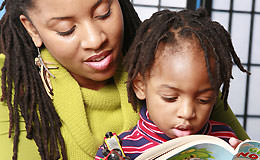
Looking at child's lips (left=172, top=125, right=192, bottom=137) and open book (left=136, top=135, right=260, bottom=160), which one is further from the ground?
open book (left=136, top=135, right=260, bottom=160)

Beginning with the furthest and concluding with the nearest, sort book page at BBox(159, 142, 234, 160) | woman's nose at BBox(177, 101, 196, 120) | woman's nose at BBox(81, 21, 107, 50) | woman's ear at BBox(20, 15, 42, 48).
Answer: woman's ear at BBox(20, 15, 42, 48) < woman's nose at BBox(81, 21, 107, 50) < woman's nose at BBox(177, 101, 196, 120) < book page at BBox(159, 142, 234, 160)

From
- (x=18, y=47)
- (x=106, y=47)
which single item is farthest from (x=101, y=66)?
(x=18, y=47)

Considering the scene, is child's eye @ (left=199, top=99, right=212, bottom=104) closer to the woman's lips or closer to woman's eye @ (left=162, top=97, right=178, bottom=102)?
woman's eye @ (left=162, top=97, right=178, bottom=102)

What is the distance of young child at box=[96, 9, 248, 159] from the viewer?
953 millimetres

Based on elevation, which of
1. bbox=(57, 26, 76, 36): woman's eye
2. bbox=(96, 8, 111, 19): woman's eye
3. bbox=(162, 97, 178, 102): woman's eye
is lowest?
bbox=(162, 97, 178, 102): woman's eye

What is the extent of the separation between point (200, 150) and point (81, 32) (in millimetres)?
499

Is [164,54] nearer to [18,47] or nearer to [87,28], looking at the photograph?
Result: [87,28]

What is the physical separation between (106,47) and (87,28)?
3.6 inches

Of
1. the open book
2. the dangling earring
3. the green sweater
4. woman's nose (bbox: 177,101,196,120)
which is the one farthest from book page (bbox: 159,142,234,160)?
the dangling earring

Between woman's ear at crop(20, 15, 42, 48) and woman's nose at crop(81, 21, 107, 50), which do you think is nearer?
woman's nose at crop(81, 21, 107, 50)

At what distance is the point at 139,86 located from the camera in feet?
3.60

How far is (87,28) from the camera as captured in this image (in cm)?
105

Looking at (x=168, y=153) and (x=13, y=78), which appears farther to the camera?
(x=13, y=78)

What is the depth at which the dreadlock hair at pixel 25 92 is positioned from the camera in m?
1.10
